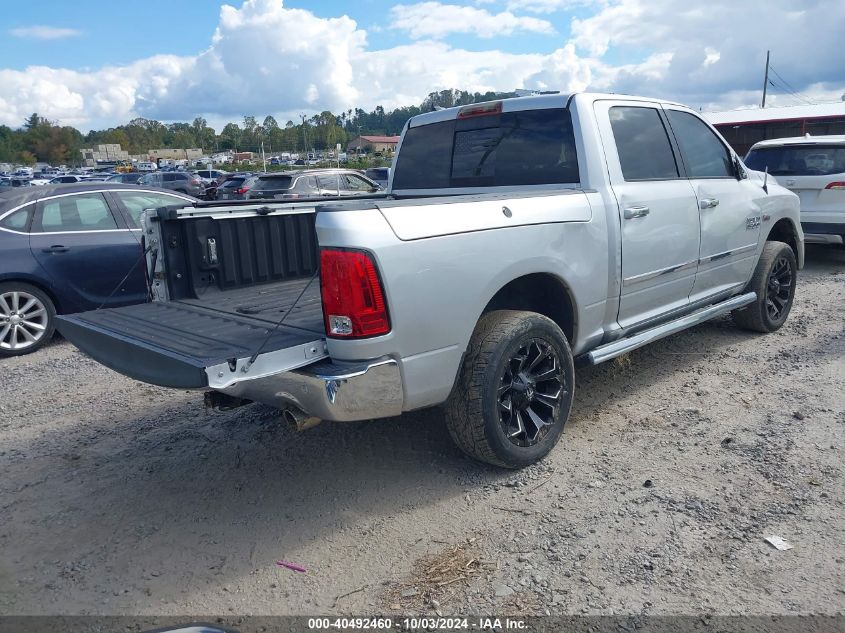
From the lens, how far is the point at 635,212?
14.2 ft

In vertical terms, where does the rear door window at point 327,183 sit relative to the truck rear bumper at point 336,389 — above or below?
above

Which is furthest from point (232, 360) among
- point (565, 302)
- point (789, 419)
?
point (789, 419)

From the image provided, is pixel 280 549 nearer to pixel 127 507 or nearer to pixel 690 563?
pixel 127 507

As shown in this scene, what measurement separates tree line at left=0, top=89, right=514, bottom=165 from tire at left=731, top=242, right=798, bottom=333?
91.6 meters

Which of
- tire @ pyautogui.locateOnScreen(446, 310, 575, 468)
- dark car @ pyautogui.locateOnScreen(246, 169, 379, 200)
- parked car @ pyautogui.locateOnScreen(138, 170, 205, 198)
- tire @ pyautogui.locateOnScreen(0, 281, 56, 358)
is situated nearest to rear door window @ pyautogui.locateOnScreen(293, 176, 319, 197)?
dark car @ pyautogui.locateOnScreen(246, 169, 379, 200)

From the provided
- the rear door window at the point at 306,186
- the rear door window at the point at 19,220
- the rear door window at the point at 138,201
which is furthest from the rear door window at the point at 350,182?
the rear door window at the point at 19,220

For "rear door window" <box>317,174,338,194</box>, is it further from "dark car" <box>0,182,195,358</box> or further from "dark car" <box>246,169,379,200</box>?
"dark car" <box>0,182,195,358</box>

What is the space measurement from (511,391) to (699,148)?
2.87 m

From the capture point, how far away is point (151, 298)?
4.39 metres

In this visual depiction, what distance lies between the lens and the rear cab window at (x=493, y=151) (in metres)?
4.36

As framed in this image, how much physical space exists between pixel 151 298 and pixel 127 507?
133 centimetres

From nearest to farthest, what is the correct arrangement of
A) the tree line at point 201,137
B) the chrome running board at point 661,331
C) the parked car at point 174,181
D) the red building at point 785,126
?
1. the chrome running board at point 661,331
2. the red building at point 785,126
3. the parked car at point 174,181
4. the tree line at point 201,137

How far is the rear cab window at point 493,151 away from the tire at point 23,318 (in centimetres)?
392

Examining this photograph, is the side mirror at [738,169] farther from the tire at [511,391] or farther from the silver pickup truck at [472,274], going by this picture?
the tire at [511,391]
